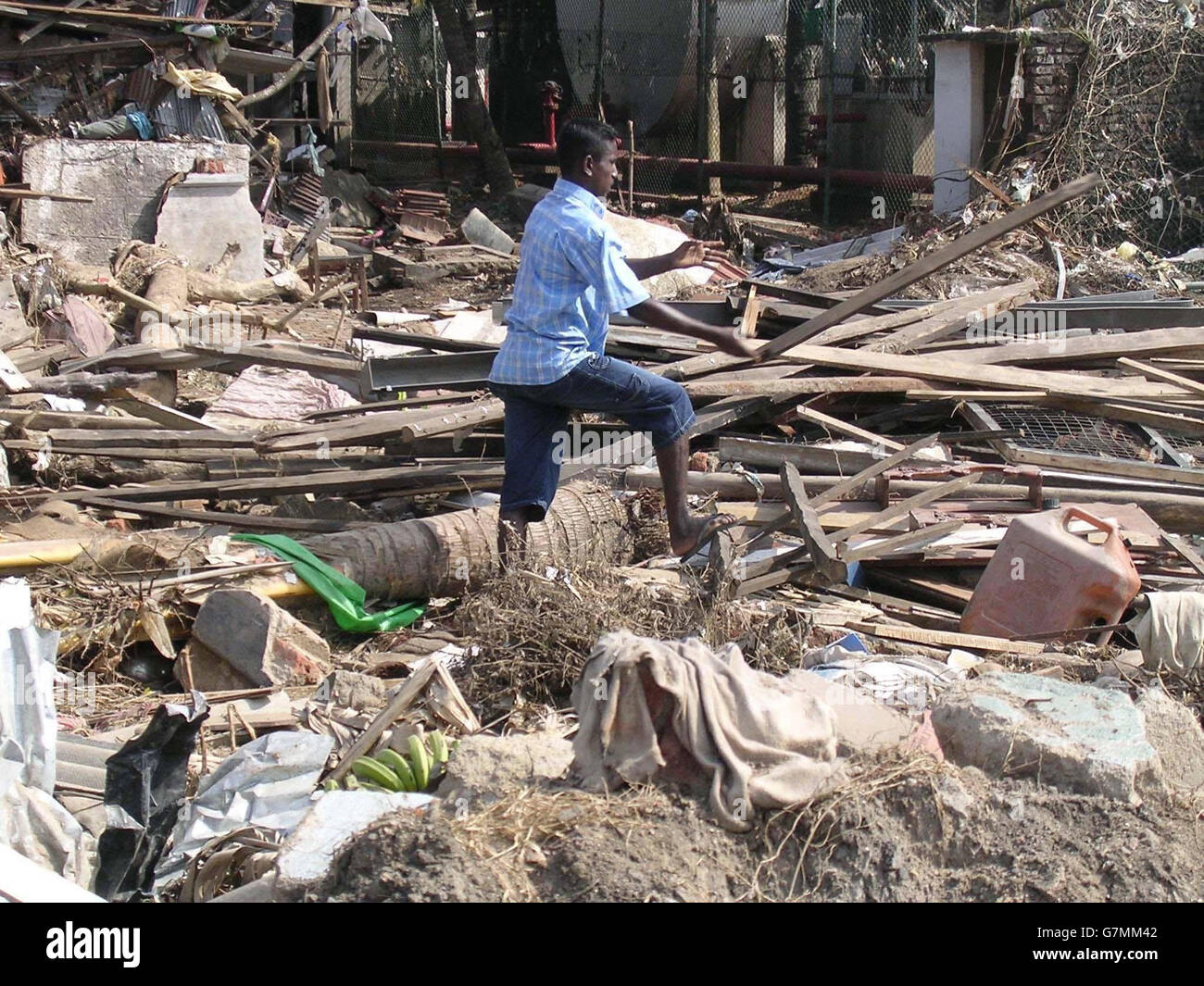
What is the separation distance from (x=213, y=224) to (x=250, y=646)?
945 cm

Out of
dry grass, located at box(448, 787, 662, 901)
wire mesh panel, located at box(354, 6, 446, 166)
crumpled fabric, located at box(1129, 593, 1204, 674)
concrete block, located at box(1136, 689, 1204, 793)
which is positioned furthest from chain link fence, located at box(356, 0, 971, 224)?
dry grass, located at box(448, 787, 662, 901)

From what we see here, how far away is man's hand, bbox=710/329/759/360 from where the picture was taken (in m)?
4.95

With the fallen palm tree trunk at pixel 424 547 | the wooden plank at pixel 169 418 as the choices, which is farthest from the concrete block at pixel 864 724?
the wooden plank at pixel 169 418

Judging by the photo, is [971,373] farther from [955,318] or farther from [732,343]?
[732,343]

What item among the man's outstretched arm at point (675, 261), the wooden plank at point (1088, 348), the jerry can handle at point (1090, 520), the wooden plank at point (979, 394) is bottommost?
the jerry can handle at point (1090, 520)

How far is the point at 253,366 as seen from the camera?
314 inches

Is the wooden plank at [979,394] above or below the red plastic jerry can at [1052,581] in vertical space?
above

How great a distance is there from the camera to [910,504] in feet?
17.5

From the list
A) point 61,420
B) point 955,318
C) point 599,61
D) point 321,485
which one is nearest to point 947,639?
point 321,485

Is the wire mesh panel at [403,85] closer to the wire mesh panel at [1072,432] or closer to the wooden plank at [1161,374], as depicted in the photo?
the wooden plank at [1161,374]

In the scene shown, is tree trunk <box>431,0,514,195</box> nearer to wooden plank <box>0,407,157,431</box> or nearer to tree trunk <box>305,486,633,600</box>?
wooden plank <box>0,407,157,431</box>

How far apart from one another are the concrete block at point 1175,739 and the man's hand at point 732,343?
2.04 meters

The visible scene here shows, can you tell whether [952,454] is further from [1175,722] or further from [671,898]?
[671,898]

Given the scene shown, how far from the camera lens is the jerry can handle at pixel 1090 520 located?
465 centimetres
